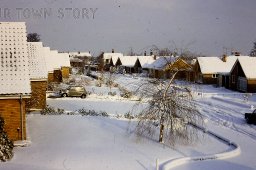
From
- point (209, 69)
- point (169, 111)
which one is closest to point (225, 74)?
point (209, 69)

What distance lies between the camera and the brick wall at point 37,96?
3153 cm

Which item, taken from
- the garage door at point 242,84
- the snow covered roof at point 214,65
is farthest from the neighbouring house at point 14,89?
the snow covered roof at point 214,65

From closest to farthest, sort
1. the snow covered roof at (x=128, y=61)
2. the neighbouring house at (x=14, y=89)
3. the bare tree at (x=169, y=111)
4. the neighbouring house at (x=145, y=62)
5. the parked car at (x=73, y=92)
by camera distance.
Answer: the neighbouring house at (x=14, y=89)
the bare tree at (x=169, y=111)
the parked car at (x=73, y=92)
the neighbouring house at (x=145, y=62)
the snow covered roof at (x=128, y=61)

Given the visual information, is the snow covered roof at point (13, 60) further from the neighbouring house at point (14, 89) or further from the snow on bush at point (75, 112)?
the snow on bush at point (75, 112)

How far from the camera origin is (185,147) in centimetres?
2042

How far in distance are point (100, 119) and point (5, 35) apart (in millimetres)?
9551

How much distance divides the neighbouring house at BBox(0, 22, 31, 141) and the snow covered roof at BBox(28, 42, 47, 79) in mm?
9795

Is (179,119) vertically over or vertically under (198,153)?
over

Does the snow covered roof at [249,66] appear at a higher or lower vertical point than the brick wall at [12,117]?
higher

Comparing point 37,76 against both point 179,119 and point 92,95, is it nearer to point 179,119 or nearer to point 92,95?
point 92,95

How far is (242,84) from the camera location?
4984 centimetres

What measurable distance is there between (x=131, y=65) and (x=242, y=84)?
58.0 m

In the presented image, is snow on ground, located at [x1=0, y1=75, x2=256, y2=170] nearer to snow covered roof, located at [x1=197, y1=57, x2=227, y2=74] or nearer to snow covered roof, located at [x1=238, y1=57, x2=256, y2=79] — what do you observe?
snow covered roof, located at [x1=238, y1=57, x2=256, y2=79]

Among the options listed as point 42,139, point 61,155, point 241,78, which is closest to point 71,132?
point 42,139
